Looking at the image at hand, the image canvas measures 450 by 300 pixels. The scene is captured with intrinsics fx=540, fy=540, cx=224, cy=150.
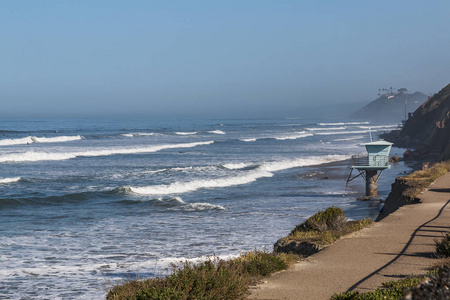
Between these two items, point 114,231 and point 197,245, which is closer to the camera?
point 197,245

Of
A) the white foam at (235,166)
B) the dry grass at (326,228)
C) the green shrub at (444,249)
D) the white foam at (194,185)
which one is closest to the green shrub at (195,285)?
the green shrub at (444,249)

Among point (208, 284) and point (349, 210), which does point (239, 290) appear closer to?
point (208, 284)

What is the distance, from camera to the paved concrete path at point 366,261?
788cm

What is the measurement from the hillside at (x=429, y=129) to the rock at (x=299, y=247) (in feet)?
123

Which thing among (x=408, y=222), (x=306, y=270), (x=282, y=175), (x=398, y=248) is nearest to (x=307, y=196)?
(x=282, y=175)

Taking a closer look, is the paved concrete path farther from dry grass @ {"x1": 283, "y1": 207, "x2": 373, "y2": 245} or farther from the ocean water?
the ocean water

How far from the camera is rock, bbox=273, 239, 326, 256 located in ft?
36.2

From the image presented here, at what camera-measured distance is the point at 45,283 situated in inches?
468

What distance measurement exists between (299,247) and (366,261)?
1.89 meters

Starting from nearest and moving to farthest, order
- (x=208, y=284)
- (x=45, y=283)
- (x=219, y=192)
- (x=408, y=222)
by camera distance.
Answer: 1. (x=208, y=284)
2. (x=45, y=283)
3. (x=408, y=222)
4. (x=219, y=192)

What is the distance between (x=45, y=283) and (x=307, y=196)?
16134 millimetres

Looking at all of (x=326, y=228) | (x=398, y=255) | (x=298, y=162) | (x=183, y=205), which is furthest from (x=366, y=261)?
(x=298, y=162)

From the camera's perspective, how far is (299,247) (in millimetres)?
11250

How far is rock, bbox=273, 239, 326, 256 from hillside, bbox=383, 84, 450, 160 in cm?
3736
